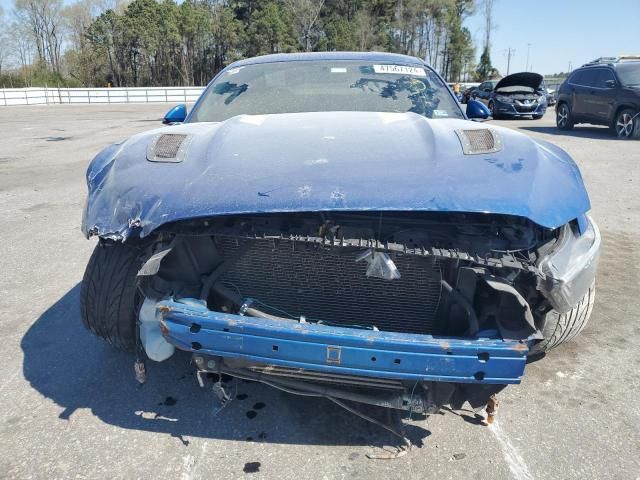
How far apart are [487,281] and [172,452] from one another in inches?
59.3

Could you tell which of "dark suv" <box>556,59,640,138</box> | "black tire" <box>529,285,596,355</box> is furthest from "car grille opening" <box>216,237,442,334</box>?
"dark suv" <box>556,59,640,138</box>

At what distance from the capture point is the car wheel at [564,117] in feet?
46.2

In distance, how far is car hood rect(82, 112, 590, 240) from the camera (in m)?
2.02

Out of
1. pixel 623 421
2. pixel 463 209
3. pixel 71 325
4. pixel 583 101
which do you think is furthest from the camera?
pixel 583 101

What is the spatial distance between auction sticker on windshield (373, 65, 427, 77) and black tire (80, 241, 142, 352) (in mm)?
2191

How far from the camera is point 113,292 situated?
2607 mm

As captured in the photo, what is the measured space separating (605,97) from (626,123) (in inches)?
32.2

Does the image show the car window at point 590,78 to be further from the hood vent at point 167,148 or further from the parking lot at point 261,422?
the hood vent at point 167,148

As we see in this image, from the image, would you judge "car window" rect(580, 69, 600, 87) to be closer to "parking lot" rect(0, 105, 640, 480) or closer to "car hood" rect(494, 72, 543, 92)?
"car hood" rect(494, 72, 543, 92)

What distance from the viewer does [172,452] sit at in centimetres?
229

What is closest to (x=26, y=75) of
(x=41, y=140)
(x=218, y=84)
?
(x=41, y=140)

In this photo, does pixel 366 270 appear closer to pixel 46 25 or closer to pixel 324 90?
pixel 324 90

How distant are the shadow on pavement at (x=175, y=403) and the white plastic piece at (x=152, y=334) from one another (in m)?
0.38

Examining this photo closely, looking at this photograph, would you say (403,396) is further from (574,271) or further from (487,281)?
(574,271)
